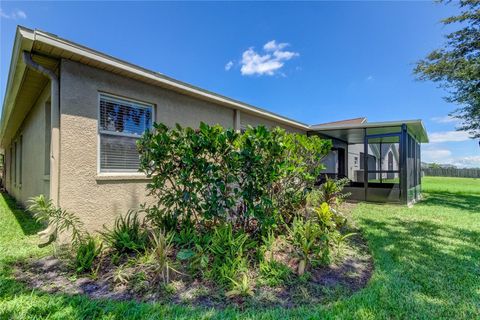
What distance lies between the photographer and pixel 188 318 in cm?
226

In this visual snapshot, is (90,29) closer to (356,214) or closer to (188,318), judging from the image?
(188,318)

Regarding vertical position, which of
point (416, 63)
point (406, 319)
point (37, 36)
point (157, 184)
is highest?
point (416, 63)

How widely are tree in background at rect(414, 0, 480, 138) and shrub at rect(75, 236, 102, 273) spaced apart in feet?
46.8

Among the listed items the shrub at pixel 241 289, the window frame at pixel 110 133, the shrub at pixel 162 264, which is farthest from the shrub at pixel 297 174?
the window frame at pixel 110 133

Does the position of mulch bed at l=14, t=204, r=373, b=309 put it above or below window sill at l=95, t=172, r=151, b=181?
below

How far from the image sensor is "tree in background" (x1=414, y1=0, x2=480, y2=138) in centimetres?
1008

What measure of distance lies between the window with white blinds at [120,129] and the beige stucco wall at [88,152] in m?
0.18

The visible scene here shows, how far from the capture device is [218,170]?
12.0ft

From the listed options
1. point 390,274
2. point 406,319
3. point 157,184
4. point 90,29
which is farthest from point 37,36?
point 390,274

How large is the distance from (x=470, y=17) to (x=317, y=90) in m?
7.08

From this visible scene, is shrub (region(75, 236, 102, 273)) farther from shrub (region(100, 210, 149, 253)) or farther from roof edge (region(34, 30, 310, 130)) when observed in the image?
roof edge (region(34, 30, 310, 130))

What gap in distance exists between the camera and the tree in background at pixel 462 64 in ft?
33.1

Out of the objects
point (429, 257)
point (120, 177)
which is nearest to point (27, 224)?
point (120, 177)

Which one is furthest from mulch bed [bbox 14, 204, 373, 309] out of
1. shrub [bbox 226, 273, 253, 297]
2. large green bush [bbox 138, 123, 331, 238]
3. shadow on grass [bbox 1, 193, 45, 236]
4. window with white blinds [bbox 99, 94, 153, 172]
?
shadow on grass [bbox 1, 193, 45, 236]
